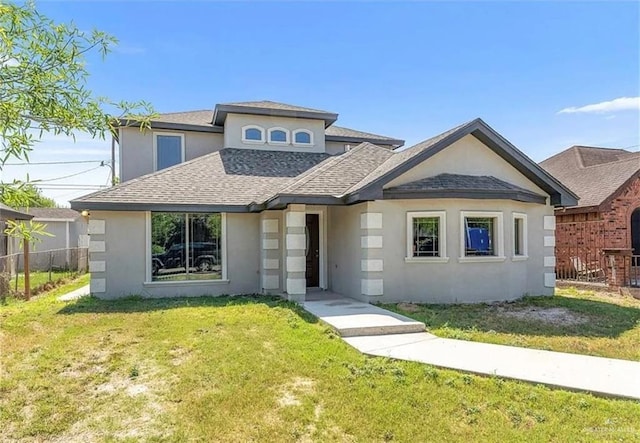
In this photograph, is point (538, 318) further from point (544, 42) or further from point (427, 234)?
point (544, 42)

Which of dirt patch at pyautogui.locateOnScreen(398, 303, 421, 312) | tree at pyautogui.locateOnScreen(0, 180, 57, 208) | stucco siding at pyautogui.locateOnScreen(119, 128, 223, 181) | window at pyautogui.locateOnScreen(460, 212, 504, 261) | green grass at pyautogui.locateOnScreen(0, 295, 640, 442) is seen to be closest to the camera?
tree at pyautogui.locateOnScreen(0, 180, 57, 208)

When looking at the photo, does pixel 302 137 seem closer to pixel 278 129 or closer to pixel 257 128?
pixel 278 129

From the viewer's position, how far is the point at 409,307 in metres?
9.98

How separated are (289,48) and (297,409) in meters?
13.6

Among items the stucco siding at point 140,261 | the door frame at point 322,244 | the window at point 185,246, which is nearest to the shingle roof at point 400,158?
the door frame at point 322,244

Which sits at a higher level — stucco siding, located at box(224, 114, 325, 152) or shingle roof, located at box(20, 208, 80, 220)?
stucco siding, located at box(224, 114, 325, 152)

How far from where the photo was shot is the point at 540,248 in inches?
473

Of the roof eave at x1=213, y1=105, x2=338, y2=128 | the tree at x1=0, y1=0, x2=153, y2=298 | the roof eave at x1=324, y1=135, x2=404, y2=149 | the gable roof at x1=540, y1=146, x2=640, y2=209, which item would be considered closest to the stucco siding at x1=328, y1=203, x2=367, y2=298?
the roof eave at x1=213, y1=105, x2=338, y2=128

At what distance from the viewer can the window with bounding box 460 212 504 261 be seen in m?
10.7

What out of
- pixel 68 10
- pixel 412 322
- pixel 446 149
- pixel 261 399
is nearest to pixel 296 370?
pixel 261 399

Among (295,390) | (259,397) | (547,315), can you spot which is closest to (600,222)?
(547,315)

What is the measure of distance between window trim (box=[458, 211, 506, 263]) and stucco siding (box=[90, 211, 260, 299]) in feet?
20.1

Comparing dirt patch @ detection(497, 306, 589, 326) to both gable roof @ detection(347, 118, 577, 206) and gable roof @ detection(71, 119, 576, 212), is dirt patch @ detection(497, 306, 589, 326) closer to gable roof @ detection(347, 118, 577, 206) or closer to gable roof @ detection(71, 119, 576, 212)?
gable roof @ detection(71, 119, 576, 212)

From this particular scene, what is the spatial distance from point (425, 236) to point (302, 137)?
786 cm
